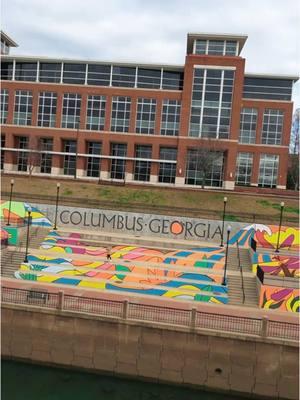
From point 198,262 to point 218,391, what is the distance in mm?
10804

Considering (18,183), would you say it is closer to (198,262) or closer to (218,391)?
(198,262)

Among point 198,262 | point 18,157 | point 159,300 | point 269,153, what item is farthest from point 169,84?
point 159,300

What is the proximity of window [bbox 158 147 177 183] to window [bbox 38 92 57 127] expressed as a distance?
58.8ft

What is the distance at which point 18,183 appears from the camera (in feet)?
146

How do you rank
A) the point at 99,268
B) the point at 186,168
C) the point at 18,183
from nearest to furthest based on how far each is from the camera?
the point at 99,268 < the point at 18,183 < the point at 186,168

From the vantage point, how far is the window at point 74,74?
59938 mm

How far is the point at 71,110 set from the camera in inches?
2343

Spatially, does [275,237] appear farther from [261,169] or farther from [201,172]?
[261,169]

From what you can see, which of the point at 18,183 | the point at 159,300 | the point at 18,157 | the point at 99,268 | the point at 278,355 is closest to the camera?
the point at 278,355

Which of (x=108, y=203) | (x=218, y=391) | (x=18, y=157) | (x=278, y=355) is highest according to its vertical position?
(x=18, y=157)

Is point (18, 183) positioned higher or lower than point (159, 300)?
higher

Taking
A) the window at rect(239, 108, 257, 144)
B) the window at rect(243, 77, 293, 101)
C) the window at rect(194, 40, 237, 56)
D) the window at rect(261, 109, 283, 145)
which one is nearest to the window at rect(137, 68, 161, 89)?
the window at rect(194, 40, 237, 56)

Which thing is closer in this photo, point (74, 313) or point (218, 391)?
point (218, 391)

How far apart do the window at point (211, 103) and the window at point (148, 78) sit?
650cm
